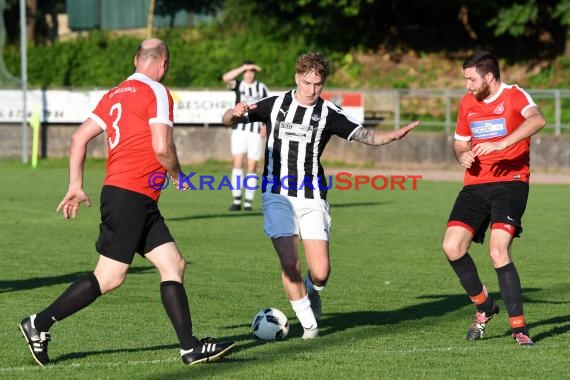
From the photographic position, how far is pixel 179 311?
7.06 m

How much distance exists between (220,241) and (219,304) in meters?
4.75

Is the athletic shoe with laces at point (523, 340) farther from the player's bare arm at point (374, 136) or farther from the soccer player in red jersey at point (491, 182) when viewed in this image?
the player's bare arm at point (374, 136)

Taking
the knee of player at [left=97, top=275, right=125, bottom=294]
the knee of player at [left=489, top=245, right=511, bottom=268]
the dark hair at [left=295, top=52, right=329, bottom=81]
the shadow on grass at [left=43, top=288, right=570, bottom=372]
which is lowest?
the shadow on grass at [left=43, top=288, right=570, bottom=372]

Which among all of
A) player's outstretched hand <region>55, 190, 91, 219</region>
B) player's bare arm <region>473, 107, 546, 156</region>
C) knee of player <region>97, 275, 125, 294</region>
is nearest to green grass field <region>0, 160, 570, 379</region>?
knee of player <region>97, 275, 125, 294</region>

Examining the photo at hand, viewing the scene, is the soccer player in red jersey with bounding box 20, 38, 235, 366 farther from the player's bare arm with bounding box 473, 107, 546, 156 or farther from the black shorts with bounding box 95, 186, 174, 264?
the player's bare arm with bounding box 473, 107, 546, 156

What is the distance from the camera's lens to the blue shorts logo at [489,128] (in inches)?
322

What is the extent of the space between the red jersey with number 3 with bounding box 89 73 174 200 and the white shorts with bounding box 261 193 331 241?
136 cm

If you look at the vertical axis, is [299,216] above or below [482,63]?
below

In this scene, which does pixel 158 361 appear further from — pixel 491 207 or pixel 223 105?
pixel 223 105

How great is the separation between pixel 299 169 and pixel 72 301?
1.98 m

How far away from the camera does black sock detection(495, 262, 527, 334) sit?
7953 millimetres

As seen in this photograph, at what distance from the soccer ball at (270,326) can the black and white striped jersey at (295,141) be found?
833 mm

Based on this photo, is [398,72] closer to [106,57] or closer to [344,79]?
[344,79]

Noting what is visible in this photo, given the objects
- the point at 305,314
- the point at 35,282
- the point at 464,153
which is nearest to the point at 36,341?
the point at 305,314
